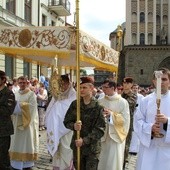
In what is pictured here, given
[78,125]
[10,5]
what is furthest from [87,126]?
[10,5]

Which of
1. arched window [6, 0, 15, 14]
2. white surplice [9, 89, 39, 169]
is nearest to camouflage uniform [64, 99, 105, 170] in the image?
white surplice [9, 89, 39, 169]

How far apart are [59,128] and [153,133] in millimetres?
2387

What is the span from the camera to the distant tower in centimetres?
5031

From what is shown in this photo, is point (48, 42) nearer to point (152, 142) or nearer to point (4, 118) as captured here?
point (4, 118)

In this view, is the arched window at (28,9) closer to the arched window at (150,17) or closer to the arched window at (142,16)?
the arched window at (142,16)

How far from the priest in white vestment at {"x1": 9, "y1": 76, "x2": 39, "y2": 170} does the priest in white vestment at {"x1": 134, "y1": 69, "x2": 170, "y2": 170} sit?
9.50 feet

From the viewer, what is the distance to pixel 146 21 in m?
50.4

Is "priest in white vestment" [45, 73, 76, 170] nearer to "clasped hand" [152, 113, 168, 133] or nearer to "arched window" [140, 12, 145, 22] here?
"clasped hand" [152, 113, 168, 133]

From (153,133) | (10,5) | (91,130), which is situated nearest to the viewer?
(153,133)

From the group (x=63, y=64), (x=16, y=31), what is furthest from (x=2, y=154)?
(x=63, y=64)

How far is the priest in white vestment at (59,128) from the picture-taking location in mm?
6906

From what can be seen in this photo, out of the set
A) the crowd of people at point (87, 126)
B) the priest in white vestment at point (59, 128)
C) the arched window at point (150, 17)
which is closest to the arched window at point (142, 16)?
the arched window at point (150, 17)

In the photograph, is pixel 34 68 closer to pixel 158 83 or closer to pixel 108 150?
pixel 108 150

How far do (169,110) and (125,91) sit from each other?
3266 millimetres
